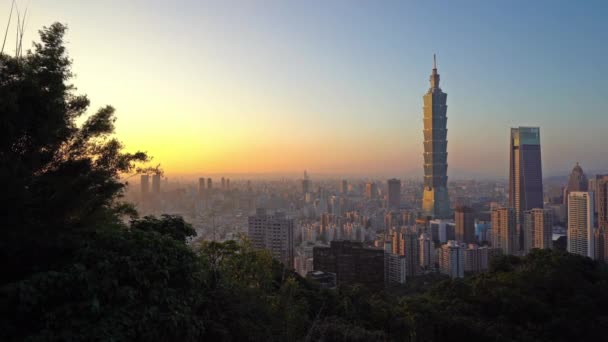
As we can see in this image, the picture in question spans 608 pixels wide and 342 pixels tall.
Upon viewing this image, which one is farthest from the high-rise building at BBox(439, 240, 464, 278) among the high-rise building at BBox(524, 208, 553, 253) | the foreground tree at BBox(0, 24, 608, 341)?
the foreground tree at BBox(0, 24, 608, 341)

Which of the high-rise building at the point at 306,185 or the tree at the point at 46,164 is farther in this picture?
the high-rise building at the point at 306,185

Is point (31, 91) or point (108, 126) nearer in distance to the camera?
point (31, 91)

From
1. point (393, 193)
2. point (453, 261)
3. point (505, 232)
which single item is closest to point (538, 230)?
point (505, 232)

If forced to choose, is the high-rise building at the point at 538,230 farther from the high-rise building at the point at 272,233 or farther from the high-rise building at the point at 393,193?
the high-rise building at the point at 393,193

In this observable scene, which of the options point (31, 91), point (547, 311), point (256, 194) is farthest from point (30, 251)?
point (256, 194)

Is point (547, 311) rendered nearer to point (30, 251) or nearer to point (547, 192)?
point (30, 251)

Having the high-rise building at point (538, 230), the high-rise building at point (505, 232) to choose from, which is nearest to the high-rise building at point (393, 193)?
the high-rise building at point (505, 232)
